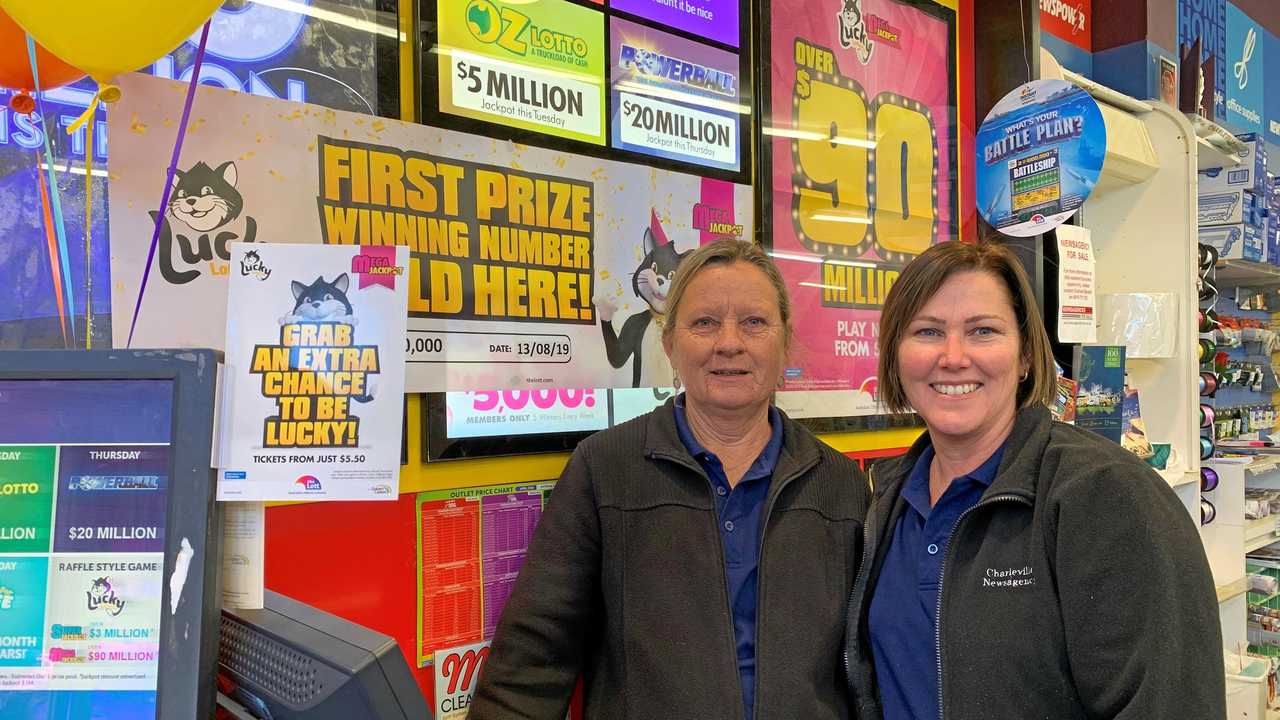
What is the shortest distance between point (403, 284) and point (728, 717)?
1092mm

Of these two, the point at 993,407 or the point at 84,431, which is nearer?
the point at 84,431

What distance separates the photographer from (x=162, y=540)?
104cm

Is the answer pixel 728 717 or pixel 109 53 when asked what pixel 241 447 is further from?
pixel 728 717

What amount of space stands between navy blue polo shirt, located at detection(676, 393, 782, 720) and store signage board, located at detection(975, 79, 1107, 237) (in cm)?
166

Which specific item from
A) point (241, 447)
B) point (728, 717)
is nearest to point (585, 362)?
point (728, 717)

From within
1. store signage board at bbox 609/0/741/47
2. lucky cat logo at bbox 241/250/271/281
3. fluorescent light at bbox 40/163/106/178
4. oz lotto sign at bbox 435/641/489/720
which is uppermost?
store signage board at bbox 609/0/741/47

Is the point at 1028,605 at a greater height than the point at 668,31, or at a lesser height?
lesser

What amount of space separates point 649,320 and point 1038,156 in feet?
5.49

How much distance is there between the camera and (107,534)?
1046 mm

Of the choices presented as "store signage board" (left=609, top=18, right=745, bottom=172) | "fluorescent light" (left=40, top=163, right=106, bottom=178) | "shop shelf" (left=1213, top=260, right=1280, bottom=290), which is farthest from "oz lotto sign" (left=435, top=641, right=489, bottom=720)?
"shop shelf" (left=1213, top=260, right=1280, bottom=290)

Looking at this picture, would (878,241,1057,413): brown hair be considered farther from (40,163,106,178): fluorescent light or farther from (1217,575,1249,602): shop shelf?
(1217,575,1249,602): shop shelf

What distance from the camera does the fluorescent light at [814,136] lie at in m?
2.83

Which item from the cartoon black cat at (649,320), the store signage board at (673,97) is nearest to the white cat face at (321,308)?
the cartoon black cat at (649,320)

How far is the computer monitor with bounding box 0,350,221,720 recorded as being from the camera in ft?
3.32
